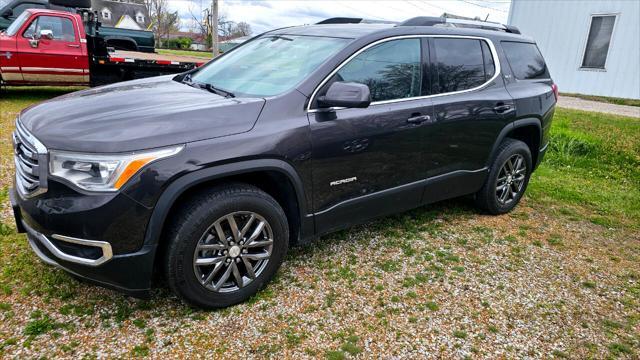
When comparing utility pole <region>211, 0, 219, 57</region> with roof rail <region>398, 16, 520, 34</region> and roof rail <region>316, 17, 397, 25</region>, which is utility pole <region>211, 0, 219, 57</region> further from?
roof rail <region>398, 16, 520, 34</region>

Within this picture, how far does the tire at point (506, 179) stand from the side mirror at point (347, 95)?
211cm

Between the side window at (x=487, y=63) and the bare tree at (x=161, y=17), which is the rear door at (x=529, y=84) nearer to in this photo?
the side window at (x=487, y=63)

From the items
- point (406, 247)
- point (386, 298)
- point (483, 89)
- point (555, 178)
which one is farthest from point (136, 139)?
point (555, 178)

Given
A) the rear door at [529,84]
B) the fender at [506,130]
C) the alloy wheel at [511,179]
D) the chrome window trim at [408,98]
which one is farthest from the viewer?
the alloy wheel at [511,179]

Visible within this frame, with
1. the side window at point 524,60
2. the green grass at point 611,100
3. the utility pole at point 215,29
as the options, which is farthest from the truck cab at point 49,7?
the green grass at point 611,100

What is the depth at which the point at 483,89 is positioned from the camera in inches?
165

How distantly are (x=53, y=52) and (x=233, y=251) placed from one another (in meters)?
8.87

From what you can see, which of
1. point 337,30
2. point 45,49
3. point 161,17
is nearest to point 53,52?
point 45,49

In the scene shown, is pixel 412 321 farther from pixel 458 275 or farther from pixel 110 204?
pixel 110 204

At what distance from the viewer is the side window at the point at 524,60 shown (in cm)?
455

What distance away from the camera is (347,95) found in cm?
296

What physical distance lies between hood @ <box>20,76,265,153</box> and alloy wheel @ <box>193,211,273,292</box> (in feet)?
1.87

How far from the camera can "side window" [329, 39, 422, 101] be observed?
334 cm

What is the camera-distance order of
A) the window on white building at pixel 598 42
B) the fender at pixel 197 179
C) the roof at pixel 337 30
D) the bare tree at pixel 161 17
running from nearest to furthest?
the fender at pixel 197 179, the roof at pixel 337 30, the window on white building at pixel 598 42, the bare tree at pixel 161 17
